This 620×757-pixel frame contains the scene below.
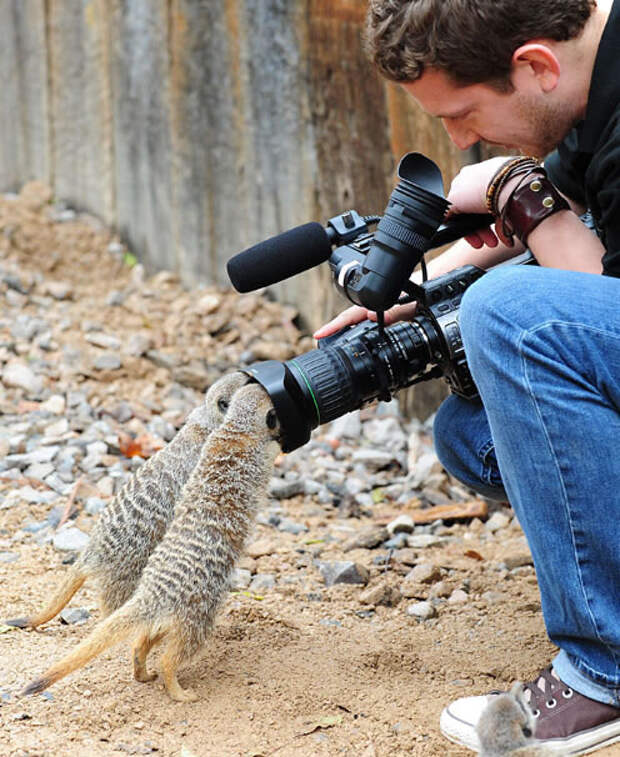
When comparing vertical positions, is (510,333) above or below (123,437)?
above

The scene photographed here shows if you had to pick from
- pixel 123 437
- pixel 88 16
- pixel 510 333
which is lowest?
pixel 123 437

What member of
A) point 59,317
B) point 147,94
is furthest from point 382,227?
point 147,94

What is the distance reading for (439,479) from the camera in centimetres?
387

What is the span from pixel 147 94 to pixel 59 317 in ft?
4.15

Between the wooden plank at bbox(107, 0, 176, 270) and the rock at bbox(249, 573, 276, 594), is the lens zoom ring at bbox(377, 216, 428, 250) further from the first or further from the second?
the wooden plank at bbox(107, 0, 176, 270)

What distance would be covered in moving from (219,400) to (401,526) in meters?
1.16

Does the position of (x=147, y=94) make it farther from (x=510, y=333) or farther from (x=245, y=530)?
(x=510, y=333)

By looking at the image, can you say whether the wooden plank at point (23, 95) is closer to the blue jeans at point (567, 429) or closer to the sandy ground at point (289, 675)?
the sandy ground at point (289, 675)

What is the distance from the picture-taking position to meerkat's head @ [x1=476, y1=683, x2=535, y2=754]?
1.86 metres

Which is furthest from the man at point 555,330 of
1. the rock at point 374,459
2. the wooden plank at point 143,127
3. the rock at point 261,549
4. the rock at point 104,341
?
the wooden plank at point 143,127

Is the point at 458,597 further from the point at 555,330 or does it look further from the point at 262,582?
the point at 555,330

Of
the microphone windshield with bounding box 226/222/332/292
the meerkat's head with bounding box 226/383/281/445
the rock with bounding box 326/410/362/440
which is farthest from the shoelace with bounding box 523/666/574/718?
the rock with bounding box 326/410/362/440

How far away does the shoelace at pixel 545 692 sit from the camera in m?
1.98

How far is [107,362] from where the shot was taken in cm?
452
